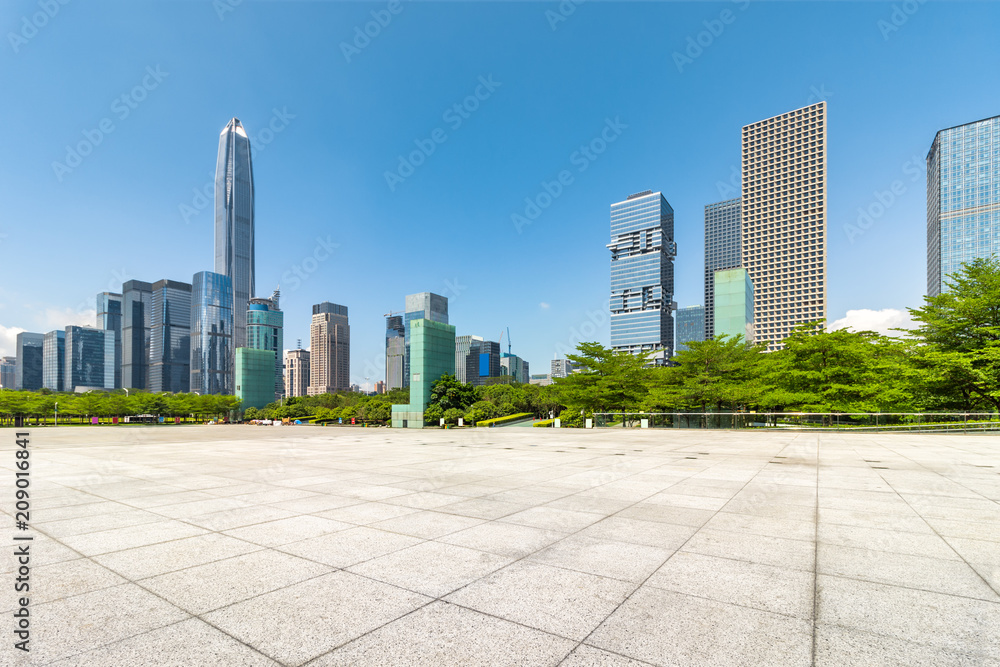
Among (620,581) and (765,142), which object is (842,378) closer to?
(620,581)

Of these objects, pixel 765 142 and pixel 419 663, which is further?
pixel 765 142

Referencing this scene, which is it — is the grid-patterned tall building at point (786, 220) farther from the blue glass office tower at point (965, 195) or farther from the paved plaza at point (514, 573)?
the paved plaza at point (514, 573)

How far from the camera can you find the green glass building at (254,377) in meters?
87.2

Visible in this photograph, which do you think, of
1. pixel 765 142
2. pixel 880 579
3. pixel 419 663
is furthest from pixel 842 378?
pixel 765 142

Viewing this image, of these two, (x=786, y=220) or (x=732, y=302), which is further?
(x=786, y=220)

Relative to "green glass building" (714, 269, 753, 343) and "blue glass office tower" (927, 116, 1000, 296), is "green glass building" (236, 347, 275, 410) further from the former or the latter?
"blue glass office tower" (927, 116, 1000, 296)

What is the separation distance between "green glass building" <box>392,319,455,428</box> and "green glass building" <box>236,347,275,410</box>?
49.6 meters

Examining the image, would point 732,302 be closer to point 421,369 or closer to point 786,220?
point 421,369

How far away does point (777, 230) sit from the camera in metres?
185

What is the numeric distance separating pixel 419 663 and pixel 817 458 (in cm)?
1466

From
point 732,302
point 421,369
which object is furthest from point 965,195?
point 421,369

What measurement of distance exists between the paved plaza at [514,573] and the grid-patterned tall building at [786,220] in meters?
191

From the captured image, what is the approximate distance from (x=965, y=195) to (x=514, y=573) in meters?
237

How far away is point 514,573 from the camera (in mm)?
4750
